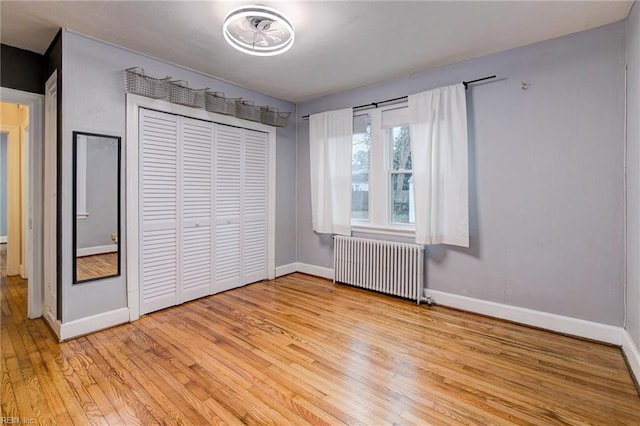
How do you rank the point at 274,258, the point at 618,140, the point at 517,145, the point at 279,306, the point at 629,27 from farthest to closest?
1. the point at 274,258
2. the point at 279,306
3. the point at 517,145
4. the point at 618,140
5. the point at 629,27

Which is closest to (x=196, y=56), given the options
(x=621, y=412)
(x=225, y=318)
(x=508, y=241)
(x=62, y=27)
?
(x=62, y=27)

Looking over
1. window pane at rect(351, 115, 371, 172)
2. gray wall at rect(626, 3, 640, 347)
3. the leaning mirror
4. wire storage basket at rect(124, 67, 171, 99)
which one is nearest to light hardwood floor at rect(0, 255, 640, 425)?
gray wall at rect(626, 3, 640, 347)

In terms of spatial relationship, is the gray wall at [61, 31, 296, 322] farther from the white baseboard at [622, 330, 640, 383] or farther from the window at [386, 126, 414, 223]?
the white baseboard at [622, 330, 640, 383]

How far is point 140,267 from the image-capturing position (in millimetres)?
3109

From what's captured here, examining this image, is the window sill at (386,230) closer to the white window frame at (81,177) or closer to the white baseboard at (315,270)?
the white baseboard at (315,270)

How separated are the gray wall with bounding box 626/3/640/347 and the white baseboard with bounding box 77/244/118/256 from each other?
14.2 ft

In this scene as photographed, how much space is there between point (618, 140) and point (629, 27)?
2.86 feet

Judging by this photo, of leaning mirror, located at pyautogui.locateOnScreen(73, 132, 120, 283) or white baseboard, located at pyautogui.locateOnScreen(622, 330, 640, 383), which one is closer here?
white baseboard, located at pyautogui.locateOnScreen(622, 330, 640, 383)

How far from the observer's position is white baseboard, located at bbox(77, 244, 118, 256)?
2.74 meters

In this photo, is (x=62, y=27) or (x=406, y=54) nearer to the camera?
(x=62, y=27)

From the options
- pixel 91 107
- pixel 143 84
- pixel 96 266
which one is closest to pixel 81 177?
pixel 91 107

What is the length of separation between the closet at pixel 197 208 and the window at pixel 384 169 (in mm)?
1413

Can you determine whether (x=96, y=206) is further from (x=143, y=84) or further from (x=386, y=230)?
(x=386, y=230)

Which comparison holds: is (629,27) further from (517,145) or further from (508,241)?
(508,241)
